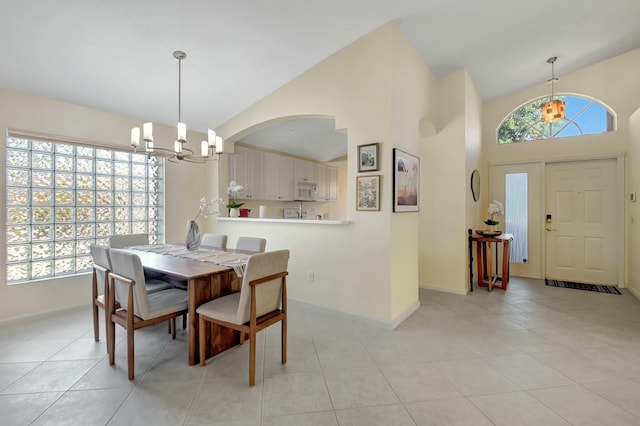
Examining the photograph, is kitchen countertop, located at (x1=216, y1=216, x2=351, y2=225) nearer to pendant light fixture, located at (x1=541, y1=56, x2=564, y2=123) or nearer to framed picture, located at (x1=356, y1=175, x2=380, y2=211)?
framed picture, located at (x1=356, y1=175, x2=380, y2=211)

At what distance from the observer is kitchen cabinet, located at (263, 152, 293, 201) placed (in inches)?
207

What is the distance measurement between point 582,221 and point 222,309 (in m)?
5.50

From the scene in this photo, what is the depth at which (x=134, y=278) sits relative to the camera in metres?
2.05

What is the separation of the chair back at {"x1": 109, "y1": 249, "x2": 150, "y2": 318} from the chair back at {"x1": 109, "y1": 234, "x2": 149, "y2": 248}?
1217 millimetres

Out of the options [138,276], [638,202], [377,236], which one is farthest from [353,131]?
[638,202]

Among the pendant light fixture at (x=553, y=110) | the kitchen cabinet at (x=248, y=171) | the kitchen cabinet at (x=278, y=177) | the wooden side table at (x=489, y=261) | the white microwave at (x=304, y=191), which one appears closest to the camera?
the pendant light fixture at (x=553, y=110)

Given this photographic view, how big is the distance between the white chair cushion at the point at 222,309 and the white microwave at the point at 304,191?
3.66 meters

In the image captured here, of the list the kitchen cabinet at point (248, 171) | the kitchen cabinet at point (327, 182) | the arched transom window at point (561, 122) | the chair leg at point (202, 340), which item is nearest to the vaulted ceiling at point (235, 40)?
the arched transom window at point (561, 122)

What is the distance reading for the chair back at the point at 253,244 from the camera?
308 centimetres

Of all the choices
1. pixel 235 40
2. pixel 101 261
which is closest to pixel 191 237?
pixel 101 261

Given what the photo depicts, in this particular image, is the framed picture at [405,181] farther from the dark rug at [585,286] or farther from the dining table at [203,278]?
the dark rug at [585,286]

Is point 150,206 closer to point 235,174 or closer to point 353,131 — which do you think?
point 235,174

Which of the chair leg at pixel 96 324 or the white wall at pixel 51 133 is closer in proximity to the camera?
the chair leg at pixel 96 324

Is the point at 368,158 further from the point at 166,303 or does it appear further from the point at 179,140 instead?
the point at 166,303
